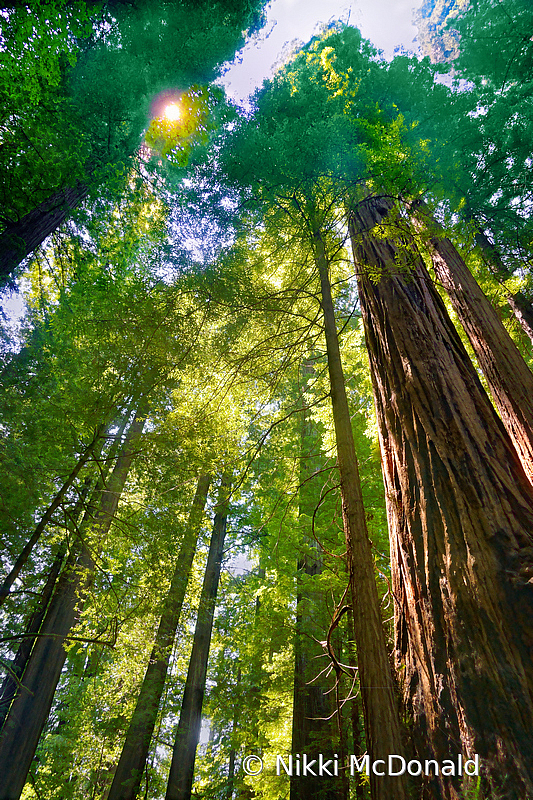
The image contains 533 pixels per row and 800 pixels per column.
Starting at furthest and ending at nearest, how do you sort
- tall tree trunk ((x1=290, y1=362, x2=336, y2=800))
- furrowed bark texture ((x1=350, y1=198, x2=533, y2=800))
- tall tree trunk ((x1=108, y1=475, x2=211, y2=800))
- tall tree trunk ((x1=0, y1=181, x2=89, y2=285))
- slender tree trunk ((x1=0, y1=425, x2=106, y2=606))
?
1. tall tree trunk ((x1=108, y1=475, x2=211, y2=800))
2. tall tree trunk ((x1=290, y1=362, x2=336, y2=800))
3. tall tree trunk ((x1=0, y1=181, x2=89, y2=285))
4. slender tree trunk ((x1=0, y1=425, x2=106, y2=606))
5. furrowed bark texture ((x1=350, y1=198, x2=533, y2=800))

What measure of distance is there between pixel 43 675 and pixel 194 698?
320cm

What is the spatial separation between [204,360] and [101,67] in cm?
357

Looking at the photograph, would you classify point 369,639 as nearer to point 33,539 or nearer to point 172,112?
point 33,539

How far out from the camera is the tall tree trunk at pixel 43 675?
480 cm

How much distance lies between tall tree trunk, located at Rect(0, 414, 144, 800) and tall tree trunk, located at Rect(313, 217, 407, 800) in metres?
3.02

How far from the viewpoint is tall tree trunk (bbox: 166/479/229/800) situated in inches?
258

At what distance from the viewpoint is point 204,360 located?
176 inches

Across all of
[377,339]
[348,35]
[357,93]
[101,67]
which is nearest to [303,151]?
[377,339]

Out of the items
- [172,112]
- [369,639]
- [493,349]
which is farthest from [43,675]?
[172,112]

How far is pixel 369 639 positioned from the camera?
1.66 metres

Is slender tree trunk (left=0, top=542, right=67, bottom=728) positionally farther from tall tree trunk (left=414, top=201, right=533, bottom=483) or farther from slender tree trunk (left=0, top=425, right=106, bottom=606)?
tall tree trunk (left=414, top=201, right=533, bottom=483)

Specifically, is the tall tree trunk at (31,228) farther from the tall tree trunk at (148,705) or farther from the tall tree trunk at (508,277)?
the tall tree trunk at (508,277)

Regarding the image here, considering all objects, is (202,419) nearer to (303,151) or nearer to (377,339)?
(377,339)

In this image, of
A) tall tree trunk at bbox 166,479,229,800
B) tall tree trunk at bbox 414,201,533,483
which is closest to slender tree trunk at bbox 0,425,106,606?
tall tree trunk at bbox 166,479,229,800
